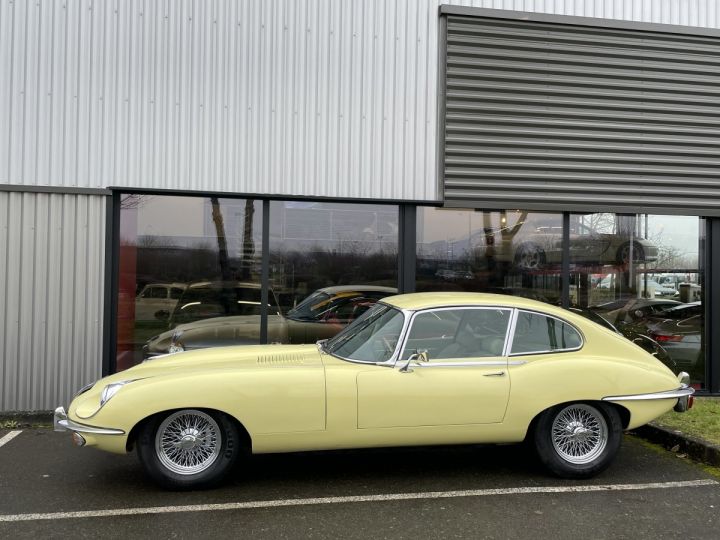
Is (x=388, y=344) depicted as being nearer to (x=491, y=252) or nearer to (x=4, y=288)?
(x=491, y=252)

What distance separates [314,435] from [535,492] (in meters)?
1.72

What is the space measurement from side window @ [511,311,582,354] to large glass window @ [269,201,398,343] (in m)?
3.02

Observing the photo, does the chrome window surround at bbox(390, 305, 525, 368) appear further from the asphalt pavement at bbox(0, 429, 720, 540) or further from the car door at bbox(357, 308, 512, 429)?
the asphalt pavement at bbox(0, 429, 720, 540)

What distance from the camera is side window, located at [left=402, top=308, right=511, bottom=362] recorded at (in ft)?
15.5

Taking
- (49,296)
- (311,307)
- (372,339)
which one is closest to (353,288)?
(311,307)

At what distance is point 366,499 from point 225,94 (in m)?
5.06

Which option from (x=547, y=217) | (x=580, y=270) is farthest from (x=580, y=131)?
(x=580, y=270)

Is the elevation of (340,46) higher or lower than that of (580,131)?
higher

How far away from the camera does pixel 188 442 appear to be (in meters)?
4.33

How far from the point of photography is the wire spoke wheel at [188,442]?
4316mm

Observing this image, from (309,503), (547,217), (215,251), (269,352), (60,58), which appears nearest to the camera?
(309,503)

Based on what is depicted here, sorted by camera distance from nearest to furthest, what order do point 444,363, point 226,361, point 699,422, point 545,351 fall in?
point 444,363, point 226,361, point 545,351, point 699,422

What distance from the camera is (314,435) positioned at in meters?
4.40

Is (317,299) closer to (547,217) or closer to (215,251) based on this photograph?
(215,251)
